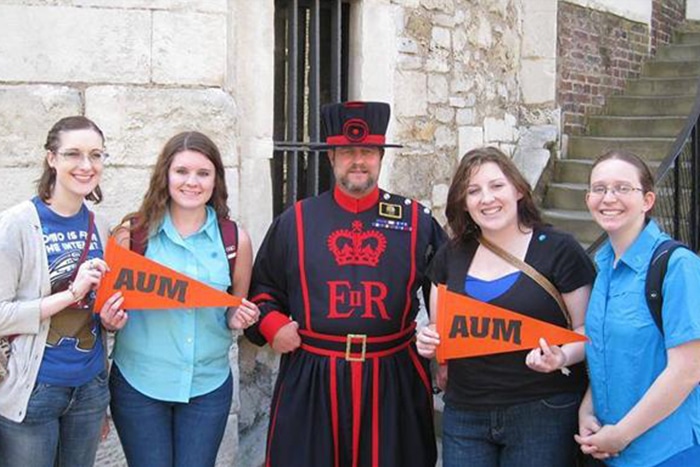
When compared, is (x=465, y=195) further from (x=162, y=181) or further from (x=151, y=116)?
(x=151, y=116)

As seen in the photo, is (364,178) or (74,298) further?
(364,178)

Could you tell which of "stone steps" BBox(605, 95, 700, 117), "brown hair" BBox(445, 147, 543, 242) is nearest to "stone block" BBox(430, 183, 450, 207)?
"brown hair" BBox(445, 147, 543, 242)

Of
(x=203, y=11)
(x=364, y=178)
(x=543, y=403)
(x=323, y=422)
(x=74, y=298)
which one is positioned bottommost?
(x=323, y=422)

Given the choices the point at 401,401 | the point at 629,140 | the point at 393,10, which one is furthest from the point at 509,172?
the point at 629,140

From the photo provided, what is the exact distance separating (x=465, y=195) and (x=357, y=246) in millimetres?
545

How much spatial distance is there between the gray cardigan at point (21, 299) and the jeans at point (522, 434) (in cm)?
145

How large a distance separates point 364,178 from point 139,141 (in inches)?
57.3

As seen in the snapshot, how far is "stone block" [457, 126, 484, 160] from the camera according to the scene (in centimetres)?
625

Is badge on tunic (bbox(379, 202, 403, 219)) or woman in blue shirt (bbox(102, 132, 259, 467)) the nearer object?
A: woman in blue shirt (bbox(102, 132, 259, 467))

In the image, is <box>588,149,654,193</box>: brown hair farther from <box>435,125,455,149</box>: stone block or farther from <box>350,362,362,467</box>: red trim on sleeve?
<box>435,125,455,149</box>: stone block

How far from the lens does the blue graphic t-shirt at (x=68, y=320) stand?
267cm

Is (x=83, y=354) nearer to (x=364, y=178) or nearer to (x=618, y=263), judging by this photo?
(x=364, y=178)

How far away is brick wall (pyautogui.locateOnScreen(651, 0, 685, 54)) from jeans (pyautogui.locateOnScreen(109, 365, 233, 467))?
8.39 metres

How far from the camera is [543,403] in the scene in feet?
8.86
